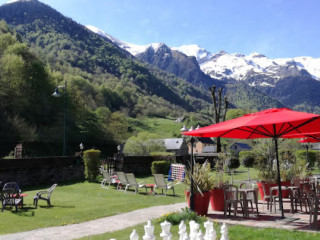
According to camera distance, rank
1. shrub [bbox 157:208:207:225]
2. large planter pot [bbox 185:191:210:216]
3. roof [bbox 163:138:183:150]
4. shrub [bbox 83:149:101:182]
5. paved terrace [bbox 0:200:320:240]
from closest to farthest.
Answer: paved terrace [bbox 0:200:320:240]
shrub [bbox 157:208:207:225]
large planter pot [bbox 185:191:210:216]
shrub [bbox 83:149:101:182]
roof [bbox 163:138:183:150]

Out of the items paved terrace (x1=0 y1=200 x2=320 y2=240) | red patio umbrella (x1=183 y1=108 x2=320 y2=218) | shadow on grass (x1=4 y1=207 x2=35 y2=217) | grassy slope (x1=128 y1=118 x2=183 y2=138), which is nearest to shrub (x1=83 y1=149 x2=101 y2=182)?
shadow on grass (x1=4 y1=207 x2=35 y2=217)

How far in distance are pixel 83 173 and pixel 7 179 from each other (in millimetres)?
4734

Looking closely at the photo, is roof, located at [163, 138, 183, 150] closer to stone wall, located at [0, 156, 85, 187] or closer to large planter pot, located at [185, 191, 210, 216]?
stone wall, located at [0, 156, 85, 187]

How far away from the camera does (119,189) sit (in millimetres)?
14227

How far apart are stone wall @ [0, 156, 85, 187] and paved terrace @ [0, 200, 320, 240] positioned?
908cm

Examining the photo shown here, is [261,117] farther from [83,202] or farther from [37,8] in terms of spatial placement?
[37,8]

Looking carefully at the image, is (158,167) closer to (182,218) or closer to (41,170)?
(41,170)

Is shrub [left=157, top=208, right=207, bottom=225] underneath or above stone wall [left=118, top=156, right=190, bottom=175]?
underneath

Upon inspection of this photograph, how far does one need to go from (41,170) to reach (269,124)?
13.4 m

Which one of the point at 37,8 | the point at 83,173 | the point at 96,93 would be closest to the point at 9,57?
the point at 83,173

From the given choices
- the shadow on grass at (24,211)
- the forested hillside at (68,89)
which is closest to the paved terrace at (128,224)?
the shadow on grass at (24,211)

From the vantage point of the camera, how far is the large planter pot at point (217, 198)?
8044 millimetres

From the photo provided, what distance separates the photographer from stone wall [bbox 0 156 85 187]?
1535 cm

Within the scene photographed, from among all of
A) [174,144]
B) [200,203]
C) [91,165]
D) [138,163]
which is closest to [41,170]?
[91,165]
